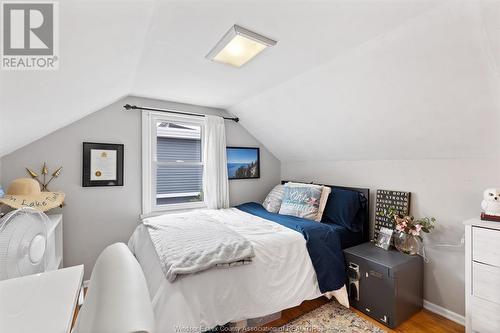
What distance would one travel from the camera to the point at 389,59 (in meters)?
1.64

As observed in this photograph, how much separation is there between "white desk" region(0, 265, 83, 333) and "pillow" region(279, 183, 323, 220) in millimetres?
2181

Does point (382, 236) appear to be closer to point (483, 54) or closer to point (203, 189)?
point (483, 54)

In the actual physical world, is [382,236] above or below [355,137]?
below

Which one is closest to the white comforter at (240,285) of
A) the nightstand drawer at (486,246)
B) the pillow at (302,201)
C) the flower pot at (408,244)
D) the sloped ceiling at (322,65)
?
the pillow at (302,201)

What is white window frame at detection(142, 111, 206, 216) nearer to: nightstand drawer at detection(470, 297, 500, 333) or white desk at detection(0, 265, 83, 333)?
white desk at detection(0, 265, 83, 333)

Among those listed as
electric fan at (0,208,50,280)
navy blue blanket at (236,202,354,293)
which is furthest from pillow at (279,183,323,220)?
electric fan at (0,208,50,280)

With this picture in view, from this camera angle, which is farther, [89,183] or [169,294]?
[89,183]

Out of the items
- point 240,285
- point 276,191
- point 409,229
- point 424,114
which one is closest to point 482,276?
point 409,229

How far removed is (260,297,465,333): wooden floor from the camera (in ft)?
6.05

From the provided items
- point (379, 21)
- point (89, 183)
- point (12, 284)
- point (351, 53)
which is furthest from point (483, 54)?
point (89, 183)

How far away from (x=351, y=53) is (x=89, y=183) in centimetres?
300

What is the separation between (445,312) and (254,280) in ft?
5.93

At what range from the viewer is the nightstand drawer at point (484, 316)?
1505 mm

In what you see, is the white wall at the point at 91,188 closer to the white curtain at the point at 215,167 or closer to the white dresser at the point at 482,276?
the white curtain at the point at 215,167
